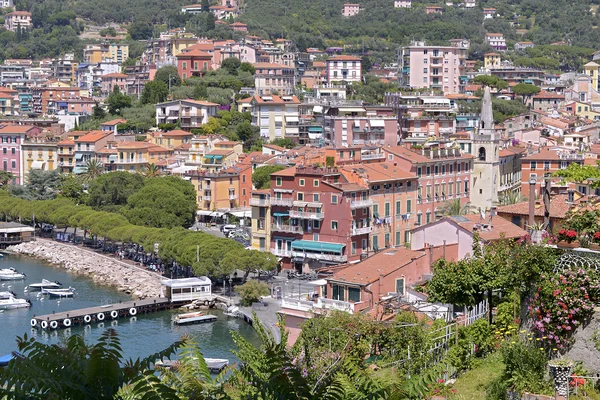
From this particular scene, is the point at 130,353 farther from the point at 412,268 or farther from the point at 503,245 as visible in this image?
the point at 503,245

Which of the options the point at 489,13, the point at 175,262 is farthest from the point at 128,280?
the point at 489,13

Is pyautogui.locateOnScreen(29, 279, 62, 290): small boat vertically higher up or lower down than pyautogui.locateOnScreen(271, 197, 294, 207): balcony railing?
lower down

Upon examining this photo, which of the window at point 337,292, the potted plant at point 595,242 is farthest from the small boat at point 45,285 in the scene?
the potted plant at point 595,242

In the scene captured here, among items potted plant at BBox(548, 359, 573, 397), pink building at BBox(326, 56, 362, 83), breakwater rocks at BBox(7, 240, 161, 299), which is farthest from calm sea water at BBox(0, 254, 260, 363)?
pink building at BBox(326, 56, 362, 83)

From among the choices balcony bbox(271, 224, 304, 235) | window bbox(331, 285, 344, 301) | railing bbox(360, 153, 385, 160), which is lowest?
balcony bbox(271, 224, 304, 235)

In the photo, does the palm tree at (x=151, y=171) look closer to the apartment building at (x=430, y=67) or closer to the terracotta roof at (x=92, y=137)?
the terracotta roof at (x=92, y=137)

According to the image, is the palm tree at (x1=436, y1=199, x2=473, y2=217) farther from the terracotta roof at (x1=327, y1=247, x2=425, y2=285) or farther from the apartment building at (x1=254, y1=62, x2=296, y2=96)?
the apartment building at (x1=254, y1=62, x2=296, y2=96)

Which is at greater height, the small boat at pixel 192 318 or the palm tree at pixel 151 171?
the palm tree at pixel 151 171
